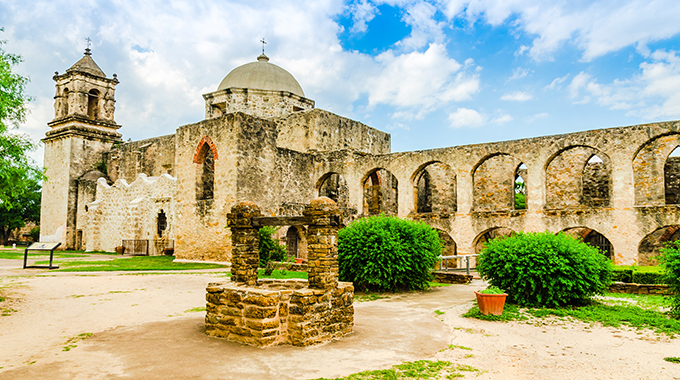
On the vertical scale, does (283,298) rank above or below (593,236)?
below

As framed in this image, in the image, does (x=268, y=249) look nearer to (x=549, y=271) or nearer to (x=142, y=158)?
(x=549, y=271)

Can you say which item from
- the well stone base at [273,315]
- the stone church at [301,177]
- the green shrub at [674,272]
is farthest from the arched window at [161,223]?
the green shrub at [674,272]

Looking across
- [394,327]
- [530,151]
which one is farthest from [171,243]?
[394,327]

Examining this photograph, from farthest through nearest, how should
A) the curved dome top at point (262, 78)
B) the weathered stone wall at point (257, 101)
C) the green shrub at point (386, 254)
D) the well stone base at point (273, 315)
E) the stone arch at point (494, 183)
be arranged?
the curved dome top at point (262, 78) < the weathered stone wall at point (257, 101) < the stone arch at point (494, 183) < the green shrub at point (386, 254) < the well stone base at point (273, 315)

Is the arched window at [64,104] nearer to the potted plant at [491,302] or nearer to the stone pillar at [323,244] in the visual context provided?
the stone pillar at [323,244]

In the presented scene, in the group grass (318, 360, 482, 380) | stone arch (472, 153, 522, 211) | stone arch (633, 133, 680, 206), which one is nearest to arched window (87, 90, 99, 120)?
stone arch (472, 153, 522, 211)

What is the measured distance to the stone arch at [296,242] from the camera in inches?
787

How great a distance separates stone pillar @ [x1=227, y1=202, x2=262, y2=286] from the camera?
22.4 ft

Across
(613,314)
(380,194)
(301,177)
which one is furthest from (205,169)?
(613,314)

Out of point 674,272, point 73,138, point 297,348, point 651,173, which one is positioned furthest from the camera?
point 73,138

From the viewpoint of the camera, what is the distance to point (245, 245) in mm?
6871

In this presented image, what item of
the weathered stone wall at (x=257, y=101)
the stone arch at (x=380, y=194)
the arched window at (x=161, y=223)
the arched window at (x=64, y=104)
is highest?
the arched window at (x=64, y=104)

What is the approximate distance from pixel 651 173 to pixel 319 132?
1407 cm

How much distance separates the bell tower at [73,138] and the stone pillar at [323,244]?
27660mm
